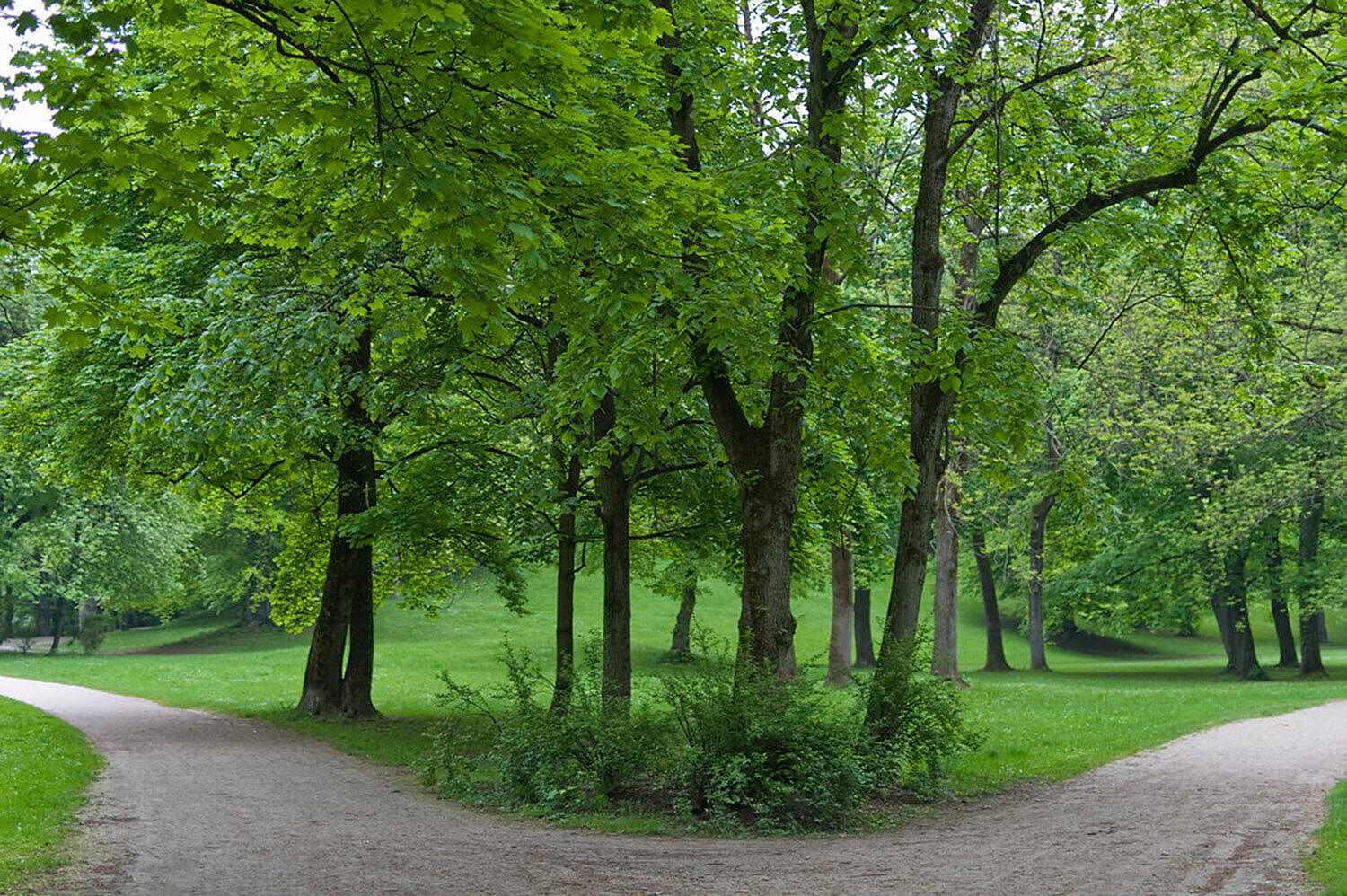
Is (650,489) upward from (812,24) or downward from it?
downward

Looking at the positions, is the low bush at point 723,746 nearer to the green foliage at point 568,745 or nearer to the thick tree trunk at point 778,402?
the green foliage at point 568,745

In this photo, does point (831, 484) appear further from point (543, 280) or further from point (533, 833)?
Result: point (543, 280)

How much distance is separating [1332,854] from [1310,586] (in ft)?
87.7

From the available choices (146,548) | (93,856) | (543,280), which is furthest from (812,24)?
(146,548)

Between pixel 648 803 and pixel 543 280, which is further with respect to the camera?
pixel 648 803

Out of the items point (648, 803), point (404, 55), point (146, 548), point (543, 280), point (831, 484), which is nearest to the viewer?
point (404, 55)

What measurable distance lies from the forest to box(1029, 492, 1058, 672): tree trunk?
29.8ft

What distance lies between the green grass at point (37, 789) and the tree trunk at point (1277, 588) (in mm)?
29451

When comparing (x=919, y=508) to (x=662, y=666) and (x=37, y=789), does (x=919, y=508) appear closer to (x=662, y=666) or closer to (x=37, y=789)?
(x=37, y=789)

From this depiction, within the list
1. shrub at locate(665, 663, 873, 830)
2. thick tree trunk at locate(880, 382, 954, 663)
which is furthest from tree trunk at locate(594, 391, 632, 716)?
shrub at locate(665, 663, 873, 830)

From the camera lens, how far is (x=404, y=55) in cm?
711

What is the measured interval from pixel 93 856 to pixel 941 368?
8.79 meters

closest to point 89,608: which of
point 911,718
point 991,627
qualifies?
point 991,627

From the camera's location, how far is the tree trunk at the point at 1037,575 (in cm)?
3384
